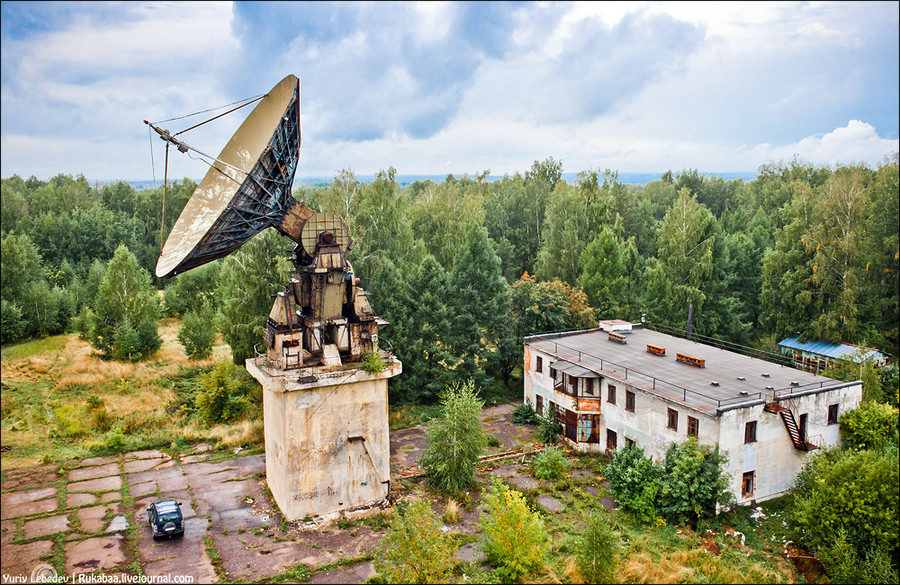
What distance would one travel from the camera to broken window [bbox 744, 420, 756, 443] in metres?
23.6

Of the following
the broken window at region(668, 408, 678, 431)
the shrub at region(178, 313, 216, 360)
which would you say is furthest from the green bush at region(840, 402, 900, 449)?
the shrub at region(178, 313, 216, 360)

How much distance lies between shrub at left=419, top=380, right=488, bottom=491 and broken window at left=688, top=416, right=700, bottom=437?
315 inches

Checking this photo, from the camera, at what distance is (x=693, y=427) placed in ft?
78.8

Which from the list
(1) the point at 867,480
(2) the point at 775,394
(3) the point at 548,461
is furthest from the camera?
(3) the point at 548,461

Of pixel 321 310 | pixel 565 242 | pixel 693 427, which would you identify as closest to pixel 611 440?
pixel 693 427

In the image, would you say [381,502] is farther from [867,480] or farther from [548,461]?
[867,480]

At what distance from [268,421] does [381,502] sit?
5.52m

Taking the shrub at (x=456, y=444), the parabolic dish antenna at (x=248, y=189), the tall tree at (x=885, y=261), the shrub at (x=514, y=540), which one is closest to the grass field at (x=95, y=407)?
the shrub at (x=456, y=444)

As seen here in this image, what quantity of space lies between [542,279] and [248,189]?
3393cm

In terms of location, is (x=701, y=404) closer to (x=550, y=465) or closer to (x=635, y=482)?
(x=635, y=482)

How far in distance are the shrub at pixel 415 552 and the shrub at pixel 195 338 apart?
28884 millimetres

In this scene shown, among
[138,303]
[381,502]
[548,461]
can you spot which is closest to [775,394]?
[548,461]

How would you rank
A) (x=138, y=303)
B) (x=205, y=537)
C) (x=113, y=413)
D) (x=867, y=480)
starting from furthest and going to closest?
1. (x=138, y=303)
2. (x=113, y=413)
3. (x=205, y=537)
4. (x=867, y=480)

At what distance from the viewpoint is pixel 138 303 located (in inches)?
1699
